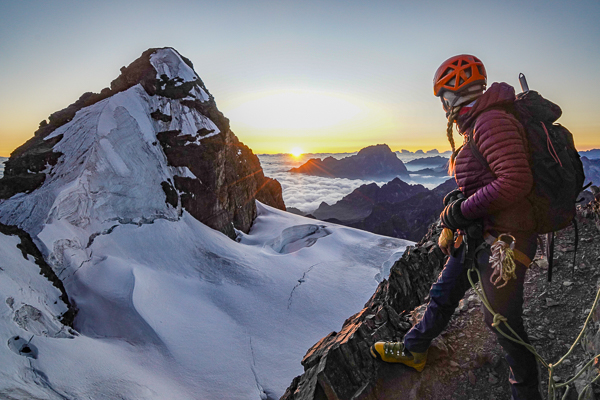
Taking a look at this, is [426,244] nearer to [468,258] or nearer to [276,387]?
[468,258]

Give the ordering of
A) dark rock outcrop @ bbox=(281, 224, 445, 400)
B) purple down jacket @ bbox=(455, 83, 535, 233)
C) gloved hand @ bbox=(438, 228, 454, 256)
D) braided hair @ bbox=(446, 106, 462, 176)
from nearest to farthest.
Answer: purple down jacket @ bbox=(455, 83, 535, 233)
braided hair @ bbox=(446, 106, 462, 176)
gloved hand @ bbox=(438, 228, 454, 256)
dark rock outcrop @ bbox=(281, 224, 445, 400)

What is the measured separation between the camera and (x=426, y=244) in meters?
6.57

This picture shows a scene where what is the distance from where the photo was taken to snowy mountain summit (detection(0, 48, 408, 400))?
20.6 ft

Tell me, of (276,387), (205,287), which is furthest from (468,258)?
(205,287)

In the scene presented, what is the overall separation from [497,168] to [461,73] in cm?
107

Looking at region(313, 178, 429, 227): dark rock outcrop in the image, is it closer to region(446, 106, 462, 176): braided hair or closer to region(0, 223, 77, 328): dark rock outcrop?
region(0, 223, 77, 328): dark rock outcrop

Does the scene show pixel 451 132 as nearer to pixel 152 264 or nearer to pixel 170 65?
pixel 152 264

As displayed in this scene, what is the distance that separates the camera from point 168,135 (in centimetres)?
1497

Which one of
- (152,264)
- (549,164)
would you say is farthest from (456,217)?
Result: (152,264)

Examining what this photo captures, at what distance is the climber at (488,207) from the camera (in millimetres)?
2336

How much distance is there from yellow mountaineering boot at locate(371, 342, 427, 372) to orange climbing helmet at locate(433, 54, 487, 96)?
113 inches

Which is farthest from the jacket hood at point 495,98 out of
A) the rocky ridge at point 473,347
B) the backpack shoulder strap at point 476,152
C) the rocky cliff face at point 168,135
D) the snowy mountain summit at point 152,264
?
the rocky cliff face at point 168,135

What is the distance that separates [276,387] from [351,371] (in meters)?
4.91

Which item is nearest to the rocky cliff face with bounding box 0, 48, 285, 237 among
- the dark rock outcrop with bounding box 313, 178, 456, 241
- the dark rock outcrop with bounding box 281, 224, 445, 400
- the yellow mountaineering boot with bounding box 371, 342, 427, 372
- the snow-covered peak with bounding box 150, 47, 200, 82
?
the snow-covered peak with bounding box 150, 47, 200, 82
